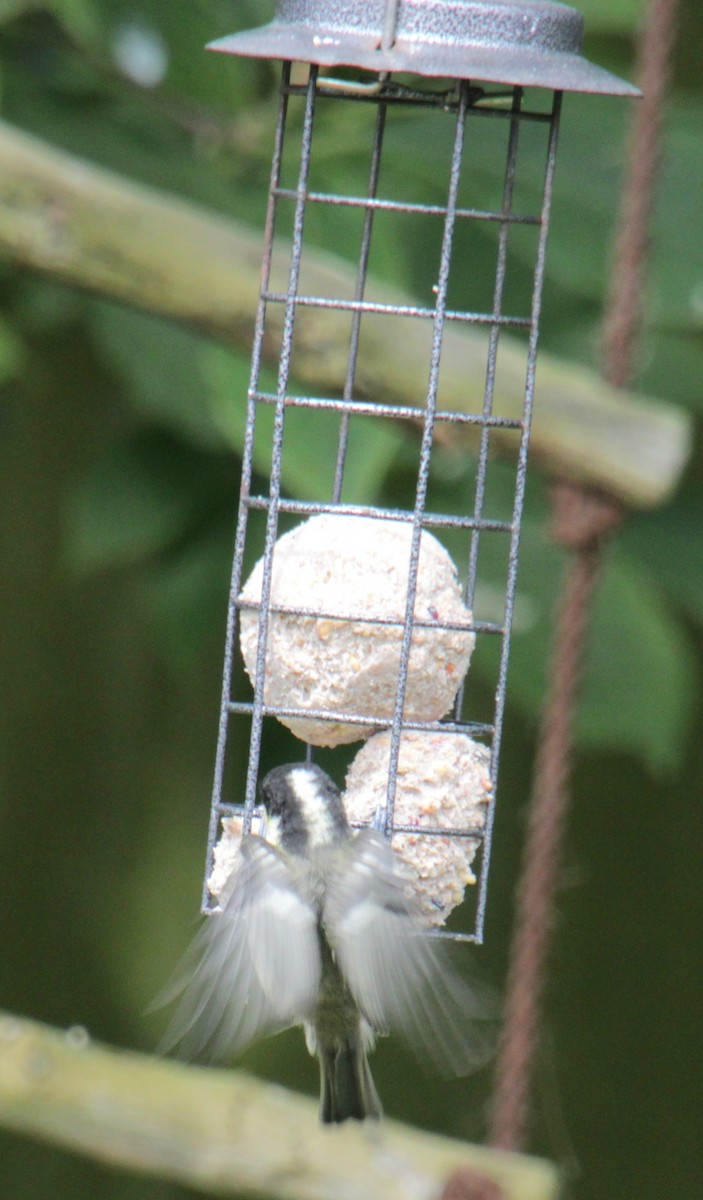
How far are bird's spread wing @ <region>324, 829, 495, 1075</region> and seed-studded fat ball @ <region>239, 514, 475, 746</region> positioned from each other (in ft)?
0.48

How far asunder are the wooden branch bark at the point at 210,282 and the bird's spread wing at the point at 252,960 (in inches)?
32.2

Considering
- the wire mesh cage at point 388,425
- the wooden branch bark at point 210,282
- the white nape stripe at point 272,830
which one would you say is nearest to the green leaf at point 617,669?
the wooden branch bark at point 210,282

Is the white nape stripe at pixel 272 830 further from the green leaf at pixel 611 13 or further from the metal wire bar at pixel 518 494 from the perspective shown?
the green leaf at pixel 611 13

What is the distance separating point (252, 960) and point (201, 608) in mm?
1069

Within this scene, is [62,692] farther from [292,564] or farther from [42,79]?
[292,564]

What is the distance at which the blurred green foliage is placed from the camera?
1.86m

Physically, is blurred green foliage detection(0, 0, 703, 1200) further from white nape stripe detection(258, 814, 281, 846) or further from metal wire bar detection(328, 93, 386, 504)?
white nape stripe detection(258, 814, 281, 846)

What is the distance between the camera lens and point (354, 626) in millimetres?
1123

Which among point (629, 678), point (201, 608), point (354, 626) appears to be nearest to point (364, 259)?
point (354, 626)

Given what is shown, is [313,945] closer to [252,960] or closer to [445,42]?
[252,960]

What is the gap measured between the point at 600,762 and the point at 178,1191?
117cm

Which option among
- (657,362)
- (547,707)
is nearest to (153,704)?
(657,362)

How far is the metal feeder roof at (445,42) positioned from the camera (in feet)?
2.99

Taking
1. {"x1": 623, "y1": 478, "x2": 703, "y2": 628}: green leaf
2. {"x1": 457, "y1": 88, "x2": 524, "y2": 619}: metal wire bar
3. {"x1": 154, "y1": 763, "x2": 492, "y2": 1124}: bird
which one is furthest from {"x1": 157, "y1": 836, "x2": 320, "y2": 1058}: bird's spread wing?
{"x1": 623, "y1": 478, "x2": 703, "y2": 628}: green leaf
